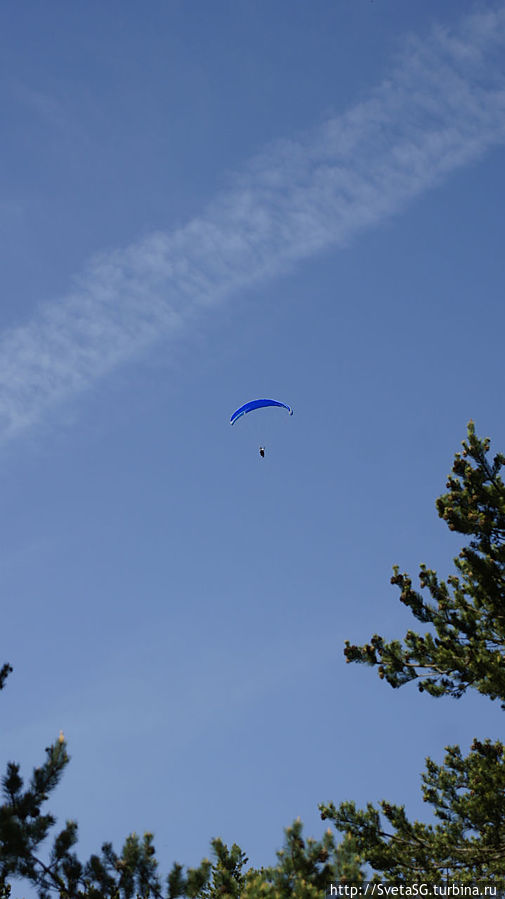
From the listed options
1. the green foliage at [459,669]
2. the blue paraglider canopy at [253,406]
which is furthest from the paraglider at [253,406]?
the green foliage at [459,669]

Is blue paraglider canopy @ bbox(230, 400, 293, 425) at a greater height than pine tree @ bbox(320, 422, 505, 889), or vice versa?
blue paraglider canopy @ bbox(230, 400, 293, 425)

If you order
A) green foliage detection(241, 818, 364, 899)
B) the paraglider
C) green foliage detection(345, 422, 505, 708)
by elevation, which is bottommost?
green foliage detection(241, 818, 364, 899)

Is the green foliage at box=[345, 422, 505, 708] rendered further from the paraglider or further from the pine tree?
the paraglider

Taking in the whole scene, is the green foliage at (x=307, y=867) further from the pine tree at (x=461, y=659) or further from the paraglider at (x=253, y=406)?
the paraglider at (x=253, y=406)

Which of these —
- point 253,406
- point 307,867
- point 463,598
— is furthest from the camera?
point 253,406

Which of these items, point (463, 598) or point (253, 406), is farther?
point (253, 406)

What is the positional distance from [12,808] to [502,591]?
10925 mm

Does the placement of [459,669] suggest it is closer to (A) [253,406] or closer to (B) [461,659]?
(B) [461,659]

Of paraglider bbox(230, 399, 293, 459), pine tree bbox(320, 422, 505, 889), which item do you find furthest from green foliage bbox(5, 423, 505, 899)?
paraglider bbox(230, 399, 293, 459)

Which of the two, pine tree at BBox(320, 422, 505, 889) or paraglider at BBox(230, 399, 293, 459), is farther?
paraglider at BBox(230, 399, 293, 459)

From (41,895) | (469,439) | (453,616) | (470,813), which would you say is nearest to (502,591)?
(453,616)

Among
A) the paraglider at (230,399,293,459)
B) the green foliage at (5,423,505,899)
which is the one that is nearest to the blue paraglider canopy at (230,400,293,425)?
the paraglider at (230,399,293,459)

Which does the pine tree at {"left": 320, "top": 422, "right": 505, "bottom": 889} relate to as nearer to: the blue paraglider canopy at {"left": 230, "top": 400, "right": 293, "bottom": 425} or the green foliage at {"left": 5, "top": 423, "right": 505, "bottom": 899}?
the green foliage at {"left": 5, "top": 423, "right": 505, "bottom": 899}

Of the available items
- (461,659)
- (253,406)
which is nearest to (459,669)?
(461,659)
